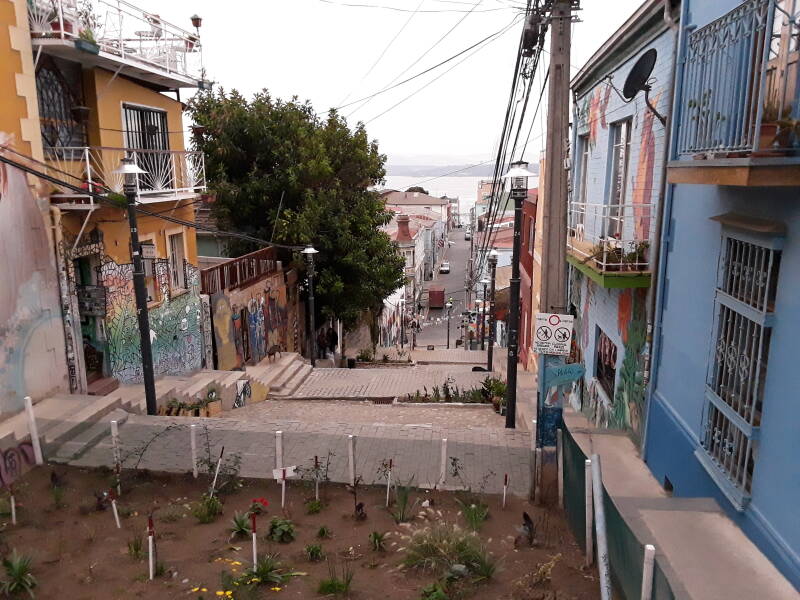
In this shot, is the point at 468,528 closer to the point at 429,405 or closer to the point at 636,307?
the point at 636,307

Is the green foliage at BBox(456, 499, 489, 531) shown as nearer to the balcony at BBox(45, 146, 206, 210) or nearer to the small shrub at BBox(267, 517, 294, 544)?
the small shrub at BBox(267, 517, 294, 544)

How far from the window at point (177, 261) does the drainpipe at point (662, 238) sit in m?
10.3

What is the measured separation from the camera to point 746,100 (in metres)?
4.47

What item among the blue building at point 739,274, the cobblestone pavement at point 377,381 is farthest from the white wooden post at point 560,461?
the cobblestone pavement at point 377,381

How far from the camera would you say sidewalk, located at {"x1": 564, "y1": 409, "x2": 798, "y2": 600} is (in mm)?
4316

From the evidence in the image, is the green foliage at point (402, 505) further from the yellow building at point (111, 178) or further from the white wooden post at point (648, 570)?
the yellow building at point (111, 178)

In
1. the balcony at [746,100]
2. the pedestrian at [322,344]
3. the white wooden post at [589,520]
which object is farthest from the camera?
the pedestrian at [322,344]

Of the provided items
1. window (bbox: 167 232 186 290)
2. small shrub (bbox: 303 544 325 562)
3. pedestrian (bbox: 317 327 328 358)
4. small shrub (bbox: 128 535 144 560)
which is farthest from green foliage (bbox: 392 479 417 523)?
pedestrian (bbox: 317 327 328 358)

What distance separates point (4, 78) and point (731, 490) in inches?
414

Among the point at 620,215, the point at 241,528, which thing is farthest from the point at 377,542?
the point at 620,215

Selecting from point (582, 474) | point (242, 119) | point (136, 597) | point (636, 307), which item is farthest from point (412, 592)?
point (242, 119)

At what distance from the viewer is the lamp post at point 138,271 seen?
921 centimetres

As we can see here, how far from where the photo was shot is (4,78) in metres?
8.88

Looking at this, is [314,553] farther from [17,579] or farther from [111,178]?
[111,178]
